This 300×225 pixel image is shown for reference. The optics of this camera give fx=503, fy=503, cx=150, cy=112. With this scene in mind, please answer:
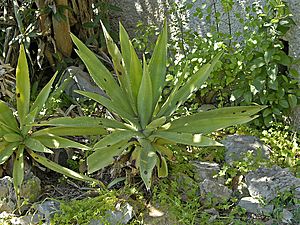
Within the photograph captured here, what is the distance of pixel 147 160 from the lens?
102 inches

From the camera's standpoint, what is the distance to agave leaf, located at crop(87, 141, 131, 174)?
8.45ft

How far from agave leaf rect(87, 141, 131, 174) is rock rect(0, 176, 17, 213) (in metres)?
0.58

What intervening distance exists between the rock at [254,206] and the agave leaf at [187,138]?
48cm

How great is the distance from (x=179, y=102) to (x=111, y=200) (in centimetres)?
66

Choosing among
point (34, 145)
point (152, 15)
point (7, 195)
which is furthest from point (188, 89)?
point (152, 15)

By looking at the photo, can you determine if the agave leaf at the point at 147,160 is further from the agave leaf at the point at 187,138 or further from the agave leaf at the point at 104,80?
the agave leaf at the point at 104,80

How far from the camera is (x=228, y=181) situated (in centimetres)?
296

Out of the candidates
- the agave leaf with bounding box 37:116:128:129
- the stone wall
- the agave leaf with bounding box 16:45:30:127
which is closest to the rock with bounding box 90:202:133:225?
the agave leaf with bounding box 37:116:128:129

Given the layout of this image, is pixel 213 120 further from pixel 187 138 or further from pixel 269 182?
pixel 269 182

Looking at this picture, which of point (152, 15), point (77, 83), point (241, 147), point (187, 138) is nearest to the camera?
point (187, 138)

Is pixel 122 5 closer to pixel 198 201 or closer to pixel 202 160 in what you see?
pixel 202 160

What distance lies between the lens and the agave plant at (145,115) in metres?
2.61

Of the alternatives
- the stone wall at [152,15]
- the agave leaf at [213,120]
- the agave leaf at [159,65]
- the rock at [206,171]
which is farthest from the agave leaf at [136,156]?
the stone wall at [152,15]

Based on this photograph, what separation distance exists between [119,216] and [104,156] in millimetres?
343
